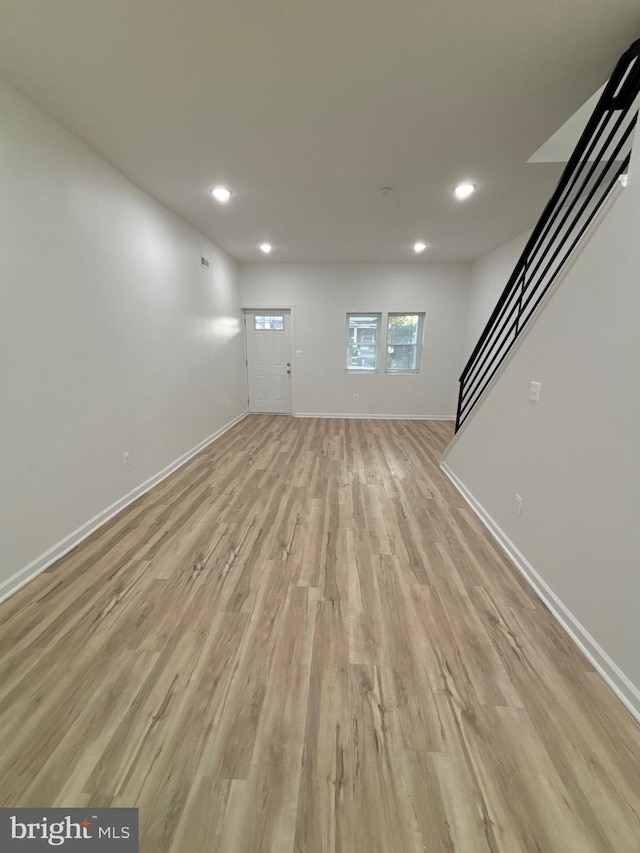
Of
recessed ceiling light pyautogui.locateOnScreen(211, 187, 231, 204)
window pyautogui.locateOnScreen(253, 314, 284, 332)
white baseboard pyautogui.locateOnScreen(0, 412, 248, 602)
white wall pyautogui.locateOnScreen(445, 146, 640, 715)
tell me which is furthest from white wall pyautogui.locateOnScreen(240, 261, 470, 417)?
white wall pyautogui.locateOnScreen(445, 146, 640, 715)

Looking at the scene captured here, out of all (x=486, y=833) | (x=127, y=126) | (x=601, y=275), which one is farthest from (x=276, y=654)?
(x=127, y=126)

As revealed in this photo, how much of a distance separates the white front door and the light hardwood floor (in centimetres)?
→ 416

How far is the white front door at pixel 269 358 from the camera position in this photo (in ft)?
19.0

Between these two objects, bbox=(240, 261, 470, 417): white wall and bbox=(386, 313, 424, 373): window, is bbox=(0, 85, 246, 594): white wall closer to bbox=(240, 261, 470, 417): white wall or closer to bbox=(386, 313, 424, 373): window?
bbox=(240, 261, 470, 417): white wall

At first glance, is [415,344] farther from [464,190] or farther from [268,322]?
[464,190]

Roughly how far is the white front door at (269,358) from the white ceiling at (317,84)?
116 inches

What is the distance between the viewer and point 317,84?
5.39ft

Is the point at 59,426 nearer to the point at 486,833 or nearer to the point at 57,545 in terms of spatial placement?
the point at 57,545

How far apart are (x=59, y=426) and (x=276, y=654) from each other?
1.97 metres

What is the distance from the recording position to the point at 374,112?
1.84 meters

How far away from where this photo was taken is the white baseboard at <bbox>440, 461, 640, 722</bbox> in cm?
120

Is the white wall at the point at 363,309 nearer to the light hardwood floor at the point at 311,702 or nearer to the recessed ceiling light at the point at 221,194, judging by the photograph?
the recessed ceiling light at the point at 221,194

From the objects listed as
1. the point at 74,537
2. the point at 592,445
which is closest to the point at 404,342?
the point at 592,445

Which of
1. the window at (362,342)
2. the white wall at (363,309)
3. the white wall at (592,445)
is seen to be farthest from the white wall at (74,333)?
the window at (362,342)
